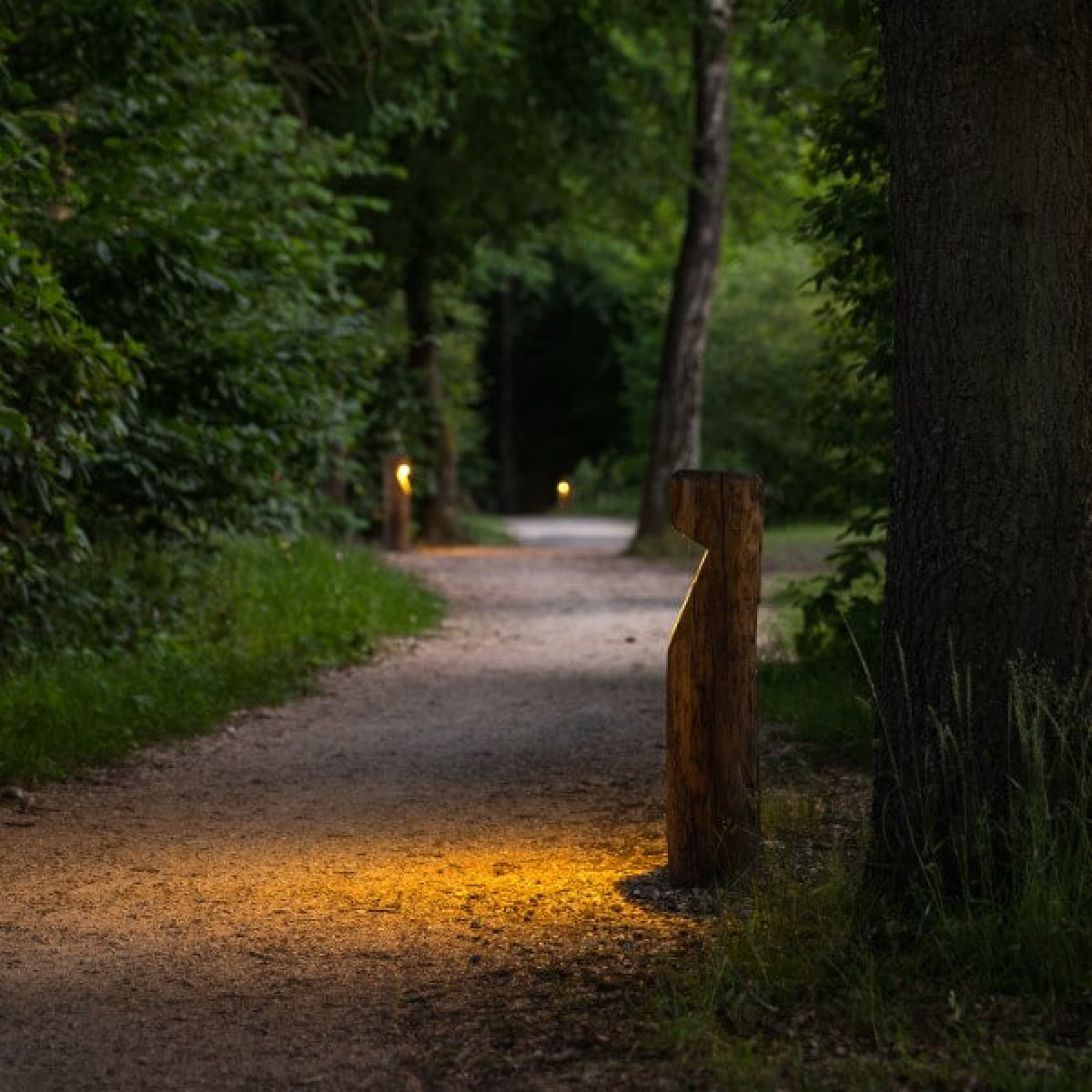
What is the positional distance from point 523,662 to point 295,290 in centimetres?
372

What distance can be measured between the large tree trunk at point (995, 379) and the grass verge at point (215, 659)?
208 inches

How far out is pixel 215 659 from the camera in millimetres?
12688

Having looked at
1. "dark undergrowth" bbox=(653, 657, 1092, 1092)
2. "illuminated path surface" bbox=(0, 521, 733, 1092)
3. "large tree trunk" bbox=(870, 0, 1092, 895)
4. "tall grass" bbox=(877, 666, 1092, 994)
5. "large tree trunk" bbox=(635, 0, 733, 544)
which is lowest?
"illuminated path surface" bbox=(0, 521, 733, 1092)

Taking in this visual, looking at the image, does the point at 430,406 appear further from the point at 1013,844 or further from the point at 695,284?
the point at 1013,844

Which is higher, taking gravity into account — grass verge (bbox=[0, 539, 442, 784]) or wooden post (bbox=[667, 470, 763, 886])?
wooden post (bbox=[667, 470, 763, 886])

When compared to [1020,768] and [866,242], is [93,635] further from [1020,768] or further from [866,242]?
[1020,768]

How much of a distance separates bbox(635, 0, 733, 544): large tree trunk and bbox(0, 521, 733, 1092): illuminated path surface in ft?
53.6

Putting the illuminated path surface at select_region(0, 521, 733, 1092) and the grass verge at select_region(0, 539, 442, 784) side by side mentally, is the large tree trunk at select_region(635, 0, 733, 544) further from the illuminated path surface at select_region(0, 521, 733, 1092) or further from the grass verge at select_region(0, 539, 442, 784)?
the illuminated path surface at select_region(0, 521, 733, 1092)

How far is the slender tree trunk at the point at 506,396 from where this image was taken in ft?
217

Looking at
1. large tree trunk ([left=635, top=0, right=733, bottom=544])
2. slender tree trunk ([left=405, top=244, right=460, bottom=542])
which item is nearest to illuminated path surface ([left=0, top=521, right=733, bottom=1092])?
large tree trunk ([left=635, top=0, right=733, bottom=544])

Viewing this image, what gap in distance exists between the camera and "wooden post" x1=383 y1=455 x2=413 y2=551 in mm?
29703

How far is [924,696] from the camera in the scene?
222 inches

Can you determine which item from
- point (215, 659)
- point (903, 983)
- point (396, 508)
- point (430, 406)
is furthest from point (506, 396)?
point (903, 983)

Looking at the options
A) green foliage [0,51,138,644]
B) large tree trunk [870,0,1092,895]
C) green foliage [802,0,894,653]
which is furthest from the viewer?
green foliage [802,0,894,653]
